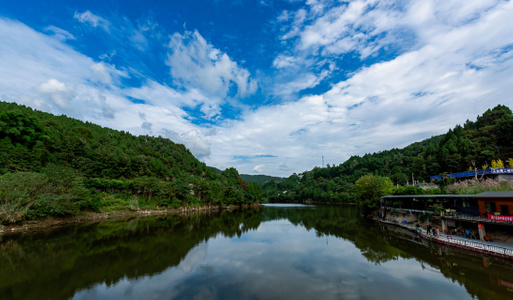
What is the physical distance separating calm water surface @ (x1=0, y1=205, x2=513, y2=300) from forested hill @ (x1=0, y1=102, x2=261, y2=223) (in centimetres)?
565

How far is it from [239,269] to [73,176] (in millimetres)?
29648

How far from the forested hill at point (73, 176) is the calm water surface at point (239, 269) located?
5.65 meters

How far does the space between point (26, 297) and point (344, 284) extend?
50.0 feet

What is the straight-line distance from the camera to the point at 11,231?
939 inches

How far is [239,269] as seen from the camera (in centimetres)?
1479

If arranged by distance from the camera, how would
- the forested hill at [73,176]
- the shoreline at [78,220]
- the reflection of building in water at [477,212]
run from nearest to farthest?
the reflection of building in water at [477,212] < the shoreline at [78,220] < the forested hill at [73,176]

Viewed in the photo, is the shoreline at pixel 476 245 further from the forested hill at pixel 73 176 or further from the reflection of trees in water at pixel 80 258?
the forested hill at pixel 73 176

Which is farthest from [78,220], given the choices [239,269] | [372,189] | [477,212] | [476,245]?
[372,189]

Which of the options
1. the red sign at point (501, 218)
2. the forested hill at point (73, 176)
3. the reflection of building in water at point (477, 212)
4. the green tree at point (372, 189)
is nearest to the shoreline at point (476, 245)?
the reflection of building in water at point (477, 212)

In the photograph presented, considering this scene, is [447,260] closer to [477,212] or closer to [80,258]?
[477,212]

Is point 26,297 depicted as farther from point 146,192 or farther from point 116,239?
point 146,192

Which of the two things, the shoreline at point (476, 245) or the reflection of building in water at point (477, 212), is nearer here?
the shoreline at point (476, 245)

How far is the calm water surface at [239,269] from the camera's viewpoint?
1101cm

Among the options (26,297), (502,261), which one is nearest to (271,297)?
(26,297)
